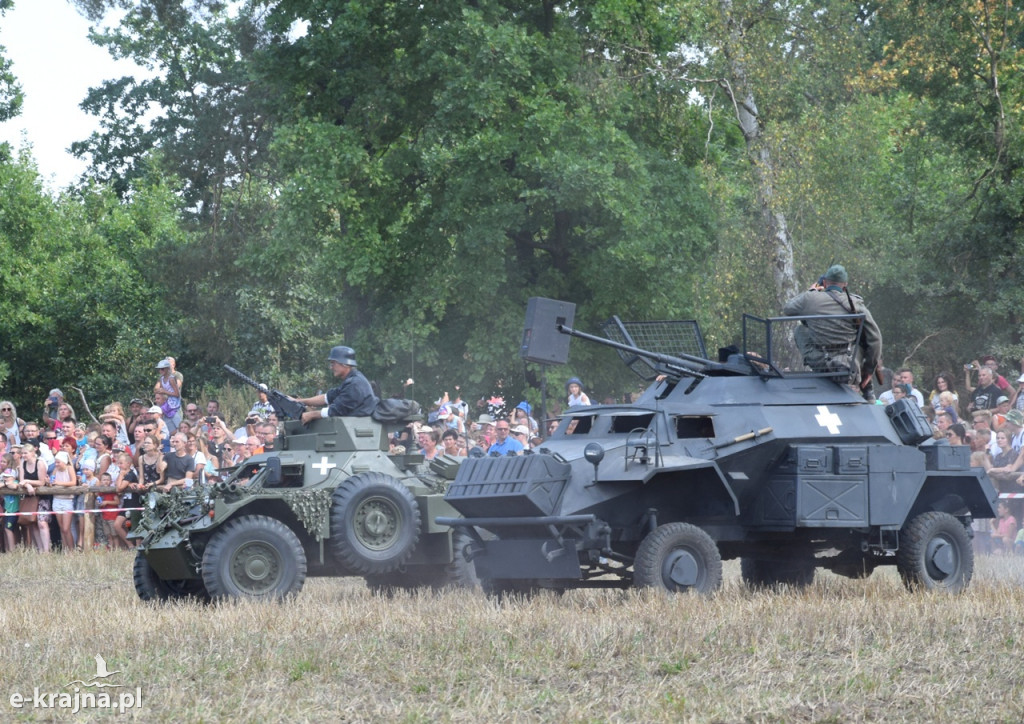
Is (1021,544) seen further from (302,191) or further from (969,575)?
(302,191)

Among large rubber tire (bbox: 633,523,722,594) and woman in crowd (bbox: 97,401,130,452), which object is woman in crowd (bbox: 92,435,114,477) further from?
large rubber tire (bbox: 633,523,722,594)

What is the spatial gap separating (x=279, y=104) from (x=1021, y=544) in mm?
17496

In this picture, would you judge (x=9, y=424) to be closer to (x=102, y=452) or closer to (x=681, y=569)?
(x=102, y=452)

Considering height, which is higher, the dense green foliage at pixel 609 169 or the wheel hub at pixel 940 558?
the dense green foliage at pixel 609 169

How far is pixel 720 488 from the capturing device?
44.0ft

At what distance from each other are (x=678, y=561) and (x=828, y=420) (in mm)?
1942

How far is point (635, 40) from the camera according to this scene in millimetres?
28797

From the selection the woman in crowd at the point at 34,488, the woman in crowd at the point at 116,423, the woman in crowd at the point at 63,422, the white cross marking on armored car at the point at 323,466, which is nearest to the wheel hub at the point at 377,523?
the white cross marking on armored car at the point at 323,466

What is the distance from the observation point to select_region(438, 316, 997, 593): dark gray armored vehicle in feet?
42.9

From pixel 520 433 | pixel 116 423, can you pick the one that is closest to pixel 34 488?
pixel 116 423

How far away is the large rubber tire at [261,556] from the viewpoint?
570 inches

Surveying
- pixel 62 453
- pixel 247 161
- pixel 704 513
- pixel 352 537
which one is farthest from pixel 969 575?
pixel 247 161

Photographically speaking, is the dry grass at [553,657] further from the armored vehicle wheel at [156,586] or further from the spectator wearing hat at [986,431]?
the spectator wearing hat at [986,431]

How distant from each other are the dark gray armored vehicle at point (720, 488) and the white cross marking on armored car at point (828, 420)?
12 millimetres
